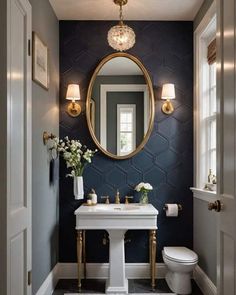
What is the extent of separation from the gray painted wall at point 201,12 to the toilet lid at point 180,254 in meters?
2.25

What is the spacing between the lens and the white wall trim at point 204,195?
3014mm

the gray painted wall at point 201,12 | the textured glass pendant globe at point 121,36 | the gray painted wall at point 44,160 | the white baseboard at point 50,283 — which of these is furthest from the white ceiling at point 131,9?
the white baseboard at point 50,283

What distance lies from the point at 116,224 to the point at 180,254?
0.67 meters

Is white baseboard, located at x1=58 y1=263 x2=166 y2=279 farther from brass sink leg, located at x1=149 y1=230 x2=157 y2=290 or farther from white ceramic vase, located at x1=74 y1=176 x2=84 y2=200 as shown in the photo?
white ceramic vase, located at x1=74 y1=176 x2=84 y2=200

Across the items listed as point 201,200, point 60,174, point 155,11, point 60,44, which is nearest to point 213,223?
point 201,200

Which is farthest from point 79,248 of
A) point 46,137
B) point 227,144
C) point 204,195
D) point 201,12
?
point 201,12

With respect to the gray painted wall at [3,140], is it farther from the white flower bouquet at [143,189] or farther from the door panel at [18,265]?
the white flower bouquet at [143,189]

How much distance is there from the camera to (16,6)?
2061mm

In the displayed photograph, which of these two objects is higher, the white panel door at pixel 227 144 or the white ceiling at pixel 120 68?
the white ceiling at pixel 120 68

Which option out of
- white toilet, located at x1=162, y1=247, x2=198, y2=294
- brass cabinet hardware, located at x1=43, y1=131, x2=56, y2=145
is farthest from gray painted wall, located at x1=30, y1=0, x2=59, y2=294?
white toilet, located at x1=162, y1=247, x2=198, y2=294

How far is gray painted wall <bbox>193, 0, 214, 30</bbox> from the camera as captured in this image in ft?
A: 10.6

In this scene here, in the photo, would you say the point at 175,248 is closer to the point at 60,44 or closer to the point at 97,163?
the point at 97,163

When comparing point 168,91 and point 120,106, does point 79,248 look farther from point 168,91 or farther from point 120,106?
point 168,91

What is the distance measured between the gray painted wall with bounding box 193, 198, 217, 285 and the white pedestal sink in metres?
0.46
